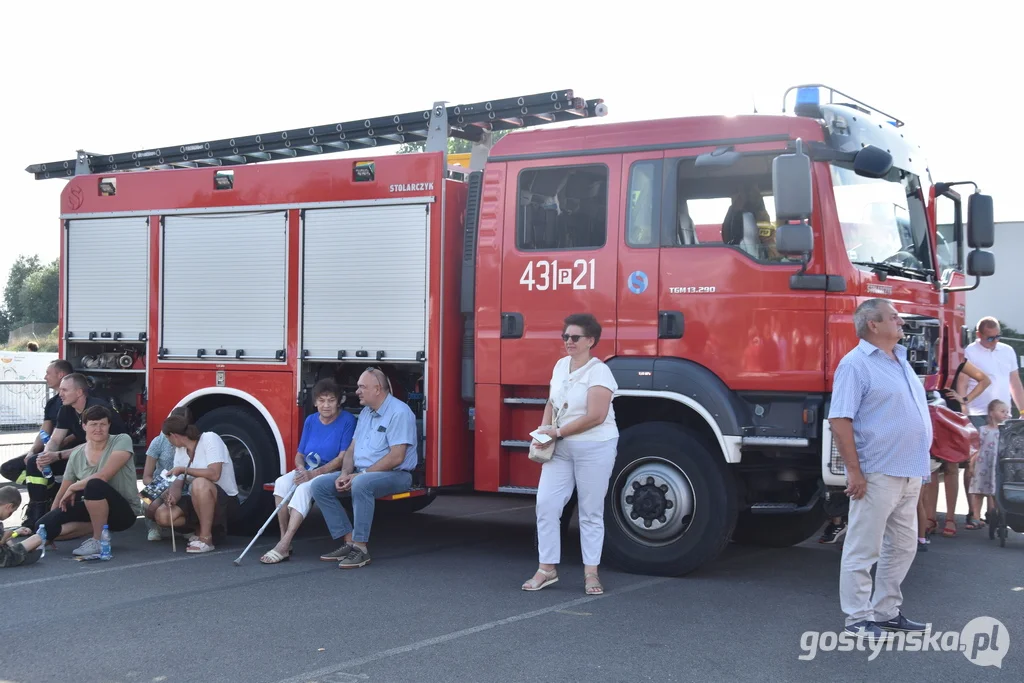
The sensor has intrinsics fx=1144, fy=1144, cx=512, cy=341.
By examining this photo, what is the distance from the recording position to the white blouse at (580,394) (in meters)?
7.38

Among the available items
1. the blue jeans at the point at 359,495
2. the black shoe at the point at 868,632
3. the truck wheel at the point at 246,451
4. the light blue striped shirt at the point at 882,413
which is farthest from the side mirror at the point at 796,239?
the truck wheel at the point at 246,451

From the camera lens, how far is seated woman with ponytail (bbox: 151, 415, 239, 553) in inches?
358

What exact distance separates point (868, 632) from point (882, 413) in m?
1.17

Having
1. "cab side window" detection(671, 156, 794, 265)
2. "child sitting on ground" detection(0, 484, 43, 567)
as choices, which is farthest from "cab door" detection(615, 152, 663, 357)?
"child sitting on ground" detection(0, 484, 43, 567)

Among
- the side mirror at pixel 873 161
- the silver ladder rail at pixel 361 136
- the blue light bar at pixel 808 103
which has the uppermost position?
the silver ladder rail at pixel 361 136

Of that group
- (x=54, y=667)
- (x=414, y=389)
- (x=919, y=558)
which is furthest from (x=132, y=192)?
(x=919, y=558)

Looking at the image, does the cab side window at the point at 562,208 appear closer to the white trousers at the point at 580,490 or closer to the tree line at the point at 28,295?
the white trousers at the point at 580,490

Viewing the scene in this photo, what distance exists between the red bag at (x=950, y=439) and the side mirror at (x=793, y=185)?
4.87 ft

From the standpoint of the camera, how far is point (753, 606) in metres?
7.06

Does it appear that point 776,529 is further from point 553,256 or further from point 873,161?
point 873,161

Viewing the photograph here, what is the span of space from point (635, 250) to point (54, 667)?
4.51 m

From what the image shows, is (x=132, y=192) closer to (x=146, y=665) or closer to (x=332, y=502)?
(x=332, y=502)

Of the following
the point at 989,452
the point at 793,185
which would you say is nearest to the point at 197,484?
the point at 793,185

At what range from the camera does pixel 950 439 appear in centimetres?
707
